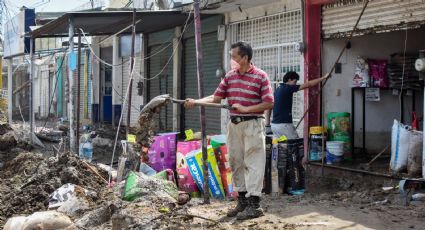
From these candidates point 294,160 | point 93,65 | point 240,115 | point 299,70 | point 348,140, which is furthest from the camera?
point 93,65

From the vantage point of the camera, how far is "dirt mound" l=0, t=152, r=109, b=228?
26.0 ft

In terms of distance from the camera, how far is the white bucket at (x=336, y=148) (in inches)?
391

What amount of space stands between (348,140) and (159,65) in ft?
27.2

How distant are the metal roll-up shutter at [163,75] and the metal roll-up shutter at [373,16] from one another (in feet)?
23.0

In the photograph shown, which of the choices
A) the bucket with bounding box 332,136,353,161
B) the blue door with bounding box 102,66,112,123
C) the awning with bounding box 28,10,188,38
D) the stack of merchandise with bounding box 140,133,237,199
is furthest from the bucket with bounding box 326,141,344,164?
the blue door with bounding box 102,66,112,123

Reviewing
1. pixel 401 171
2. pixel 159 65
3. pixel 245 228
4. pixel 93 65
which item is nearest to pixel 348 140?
pixel 401 171

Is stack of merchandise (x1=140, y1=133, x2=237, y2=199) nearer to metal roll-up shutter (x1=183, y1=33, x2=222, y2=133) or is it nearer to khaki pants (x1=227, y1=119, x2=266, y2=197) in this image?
khaki pants (x1=227, y1=119, x2=266, y2=197)

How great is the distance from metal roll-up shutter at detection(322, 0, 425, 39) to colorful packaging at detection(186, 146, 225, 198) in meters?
3.65

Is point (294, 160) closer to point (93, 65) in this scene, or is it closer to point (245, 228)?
point (245, 228)

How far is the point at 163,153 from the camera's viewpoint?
8938mm

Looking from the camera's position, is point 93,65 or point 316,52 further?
point 93,65

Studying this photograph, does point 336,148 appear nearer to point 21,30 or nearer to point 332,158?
point 332,158

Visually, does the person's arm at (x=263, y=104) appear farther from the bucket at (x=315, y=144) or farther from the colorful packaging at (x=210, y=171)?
the bucket at (x=315, y=144)

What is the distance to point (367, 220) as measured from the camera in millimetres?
6027
